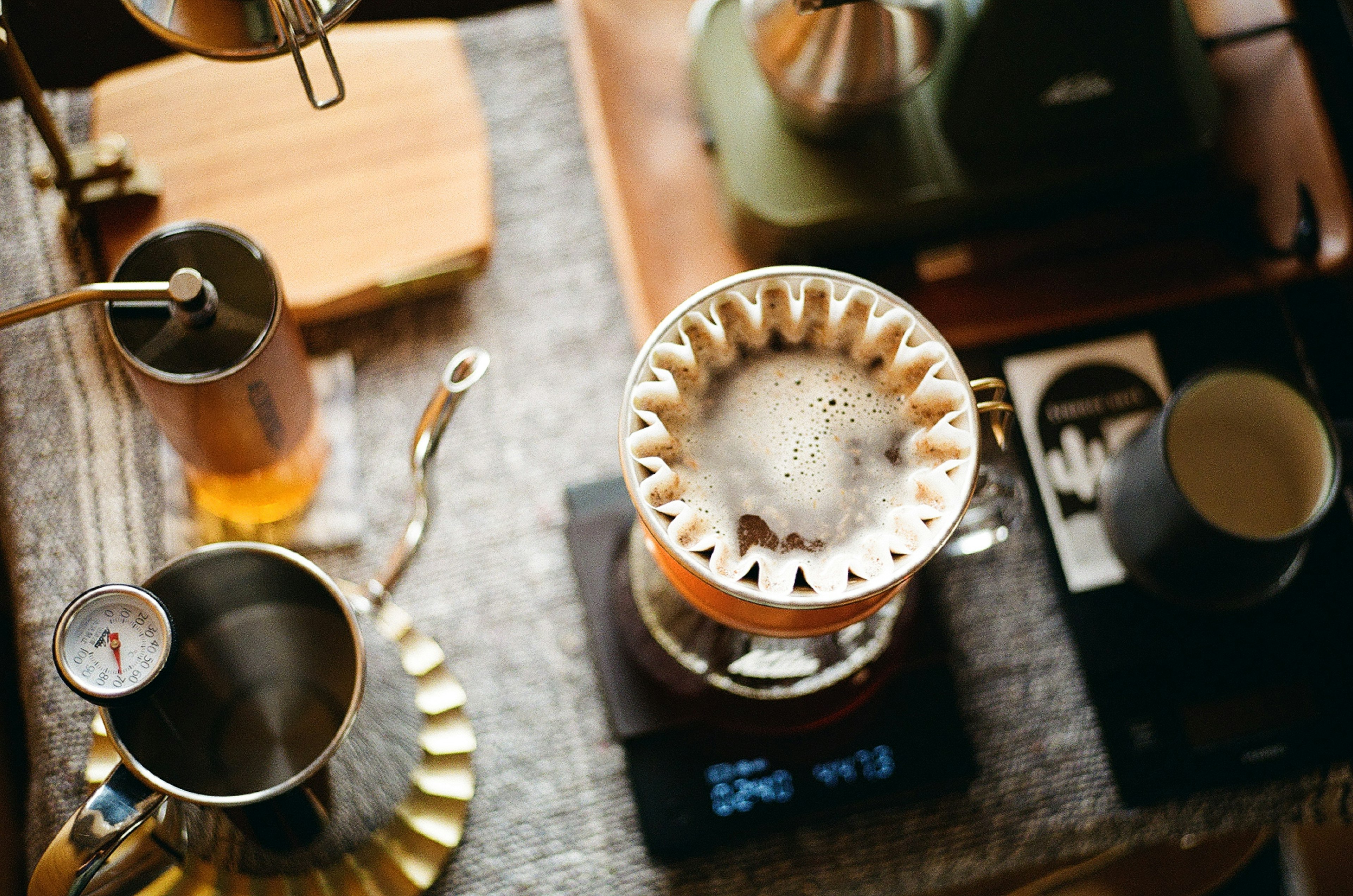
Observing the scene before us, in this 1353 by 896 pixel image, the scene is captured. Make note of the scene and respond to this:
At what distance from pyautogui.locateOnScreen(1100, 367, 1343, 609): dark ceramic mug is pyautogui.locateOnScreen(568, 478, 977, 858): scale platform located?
0.48ft

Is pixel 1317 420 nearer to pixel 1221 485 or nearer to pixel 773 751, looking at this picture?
pixel 1221 485

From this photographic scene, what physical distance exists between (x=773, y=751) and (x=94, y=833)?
0.37 metres

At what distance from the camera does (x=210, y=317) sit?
0.49m

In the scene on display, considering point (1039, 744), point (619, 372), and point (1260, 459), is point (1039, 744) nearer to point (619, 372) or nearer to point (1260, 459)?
point (1260, 459)

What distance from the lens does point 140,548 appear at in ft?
2.19

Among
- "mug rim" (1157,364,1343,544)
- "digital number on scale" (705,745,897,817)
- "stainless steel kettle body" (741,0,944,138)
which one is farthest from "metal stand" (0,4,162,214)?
"mug rim" (1157,364,1343,544)

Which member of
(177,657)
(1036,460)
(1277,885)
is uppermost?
(177,657)

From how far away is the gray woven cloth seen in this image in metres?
0.65

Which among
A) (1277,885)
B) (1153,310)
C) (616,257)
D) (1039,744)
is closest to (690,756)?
(1039,744)

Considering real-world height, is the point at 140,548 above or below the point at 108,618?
below

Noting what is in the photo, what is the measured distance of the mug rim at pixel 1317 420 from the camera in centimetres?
53

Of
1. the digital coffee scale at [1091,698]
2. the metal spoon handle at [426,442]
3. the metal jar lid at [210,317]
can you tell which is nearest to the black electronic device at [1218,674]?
the digital coffee scale at [1091,698]

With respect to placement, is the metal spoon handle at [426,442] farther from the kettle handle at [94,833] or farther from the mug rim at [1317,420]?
the mug rim at [1317,420]

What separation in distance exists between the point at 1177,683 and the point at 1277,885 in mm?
528
